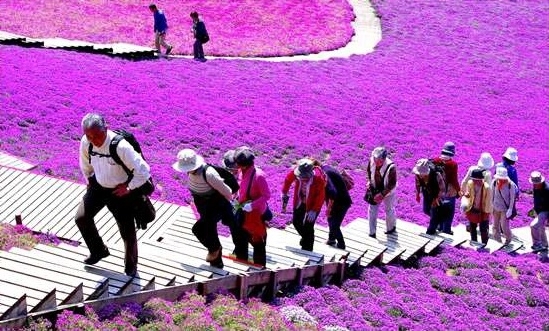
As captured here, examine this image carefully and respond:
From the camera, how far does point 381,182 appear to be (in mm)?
16062

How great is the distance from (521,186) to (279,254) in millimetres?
11782

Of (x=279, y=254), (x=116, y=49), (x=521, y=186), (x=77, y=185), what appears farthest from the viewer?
(x=116, y=49)

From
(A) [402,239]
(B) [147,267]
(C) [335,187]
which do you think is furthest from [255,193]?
(A) [402,239]

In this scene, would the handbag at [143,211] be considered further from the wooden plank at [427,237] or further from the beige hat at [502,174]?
the beige hat at [502,174]

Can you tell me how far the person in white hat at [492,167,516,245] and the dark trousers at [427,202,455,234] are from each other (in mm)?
1023

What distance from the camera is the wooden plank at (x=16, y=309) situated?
30.1 feet

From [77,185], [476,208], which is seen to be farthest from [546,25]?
[77,185]

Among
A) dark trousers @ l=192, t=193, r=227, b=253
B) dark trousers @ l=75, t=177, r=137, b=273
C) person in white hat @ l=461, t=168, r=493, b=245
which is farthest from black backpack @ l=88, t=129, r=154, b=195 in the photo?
person in white hat @ l=461, t=168, r=493, b=245

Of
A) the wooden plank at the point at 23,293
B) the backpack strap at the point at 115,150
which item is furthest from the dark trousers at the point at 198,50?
the wooden plank at the point at 23,293

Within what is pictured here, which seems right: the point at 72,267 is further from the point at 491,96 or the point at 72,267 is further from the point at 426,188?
the point at 491,96

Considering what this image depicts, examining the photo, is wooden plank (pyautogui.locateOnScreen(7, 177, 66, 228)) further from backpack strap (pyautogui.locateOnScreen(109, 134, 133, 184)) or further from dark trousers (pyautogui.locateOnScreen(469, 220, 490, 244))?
dark trousers (pyautogui.locateOnScreen(469, 220, 490, 244))

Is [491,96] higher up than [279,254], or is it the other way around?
[279,254]

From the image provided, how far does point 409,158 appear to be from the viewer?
82.3ft

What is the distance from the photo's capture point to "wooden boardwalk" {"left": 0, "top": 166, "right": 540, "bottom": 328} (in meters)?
10.2
